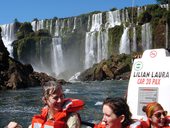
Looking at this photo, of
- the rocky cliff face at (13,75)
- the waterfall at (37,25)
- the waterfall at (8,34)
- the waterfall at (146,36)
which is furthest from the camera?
the waterfall at (37,25)

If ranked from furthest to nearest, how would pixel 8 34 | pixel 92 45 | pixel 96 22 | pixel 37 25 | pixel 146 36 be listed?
1. pixel 37 25
2. pixel 8 34
3. pixel 96 22
4. pixel 92 45
5. pixel 146 36

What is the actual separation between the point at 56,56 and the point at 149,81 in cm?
8049

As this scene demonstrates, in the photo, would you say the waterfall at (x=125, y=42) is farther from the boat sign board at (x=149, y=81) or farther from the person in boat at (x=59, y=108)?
the person in boat at (x=59, y=108)

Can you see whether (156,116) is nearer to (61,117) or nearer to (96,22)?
(61,117)

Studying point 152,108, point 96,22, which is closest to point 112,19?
point 96,22

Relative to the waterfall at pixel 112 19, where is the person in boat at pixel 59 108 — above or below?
below

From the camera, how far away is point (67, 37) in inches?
3430

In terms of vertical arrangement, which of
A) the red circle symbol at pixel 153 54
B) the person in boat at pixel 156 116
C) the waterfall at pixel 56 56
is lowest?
the person in boat at pixel 156 116

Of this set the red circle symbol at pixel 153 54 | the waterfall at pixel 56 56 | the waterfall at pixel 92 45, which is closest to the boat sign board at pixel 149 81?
the red circle symbol at pixel 153 54

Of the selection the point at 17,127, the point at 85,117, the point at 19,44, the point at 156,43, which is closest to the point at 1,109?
the point at 85,117

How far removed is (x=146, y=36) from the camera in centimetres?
7469

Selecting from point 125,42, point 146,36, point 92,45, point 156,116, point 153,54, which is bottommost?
point 156,116

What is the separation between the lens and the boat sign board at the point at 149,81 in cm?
697

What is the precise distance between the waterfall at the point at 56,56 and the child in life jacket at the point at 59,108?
81411 mm
